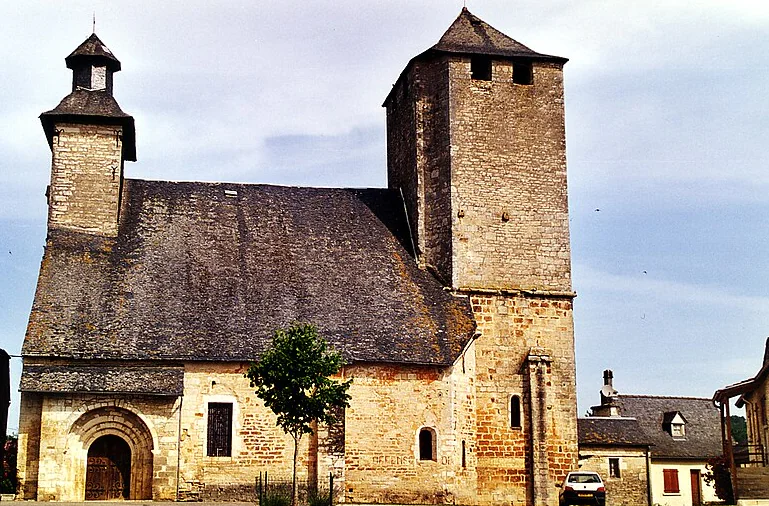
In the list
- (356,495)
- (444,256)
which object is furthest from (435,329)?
(356,495)

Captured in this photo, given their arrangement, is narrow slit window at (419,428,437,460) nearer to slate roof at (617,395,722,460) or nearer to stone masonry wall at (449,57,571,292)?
stone masonry wall at (449,57,571,292)

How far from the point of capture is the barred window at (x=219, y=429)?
26000 mm

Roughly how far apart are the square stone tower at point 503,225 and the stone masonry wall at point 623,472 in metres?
10.9

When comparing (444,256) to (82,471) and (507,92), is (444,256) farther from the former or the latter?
(82,471)

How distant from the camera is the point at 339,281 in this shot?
28.9 meters

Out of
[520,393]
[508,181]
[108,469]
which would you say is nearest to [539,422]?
[520,393]

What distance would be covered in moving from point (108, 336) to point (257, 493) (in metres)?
5.35

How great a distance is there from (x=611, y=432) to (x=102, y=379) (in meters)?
21.9

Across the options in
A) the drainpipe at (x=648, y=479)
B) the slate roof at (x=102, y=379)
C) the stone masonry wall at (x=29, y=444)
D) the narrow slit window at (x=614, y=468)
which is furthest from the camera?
the drainpipe at (x=648, y=479)

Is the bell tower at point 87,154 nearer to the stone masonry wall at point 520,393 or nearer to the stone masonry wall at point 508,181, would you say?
the stone masonry wall at point 508,181

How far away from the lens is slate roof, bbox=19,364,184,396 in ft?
80.7

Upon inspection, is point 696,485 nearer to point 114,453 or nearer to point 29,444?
point 114,453

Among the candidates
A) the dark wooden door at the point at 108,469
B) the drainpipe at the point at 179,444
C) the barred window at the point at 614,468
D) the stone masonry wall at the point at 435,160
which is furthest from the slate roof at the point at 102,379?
the barred window at the point at 614,468

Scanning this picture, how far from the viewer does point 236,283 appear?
1105 inches
